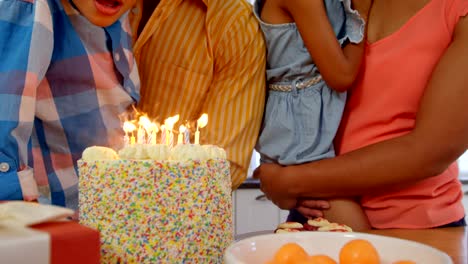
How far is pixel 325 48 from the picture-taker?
109 cm

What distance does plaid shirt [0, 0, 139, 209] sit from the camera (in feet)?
2.25

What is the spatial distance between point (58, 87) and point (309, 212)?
0.60 metres

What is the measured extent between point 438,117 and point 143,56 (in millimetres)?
651

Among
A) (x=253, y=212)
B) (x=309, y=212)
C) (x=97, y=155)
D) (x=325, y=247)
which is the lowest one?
(x=253, y=212)

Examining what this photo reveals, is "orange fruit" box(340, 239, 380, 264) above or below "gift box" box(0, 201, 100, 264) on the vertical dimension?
below

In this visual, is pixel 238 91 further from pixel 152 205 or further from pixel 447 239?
pixel 152 205

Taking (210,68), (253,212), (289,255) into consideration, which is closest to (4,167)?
(289,255)

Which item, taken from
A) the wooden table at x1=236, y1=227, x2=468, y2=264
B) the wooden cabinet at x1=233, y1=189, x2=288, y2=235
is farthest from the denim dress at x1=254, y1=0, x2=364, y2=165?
the wooden cabinet at x1=233, y1=189, x2=288, y2=235

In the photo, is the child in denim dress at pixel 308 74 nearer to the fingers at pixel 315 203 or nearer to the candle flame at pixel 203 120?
the fingers at pixel 315 203

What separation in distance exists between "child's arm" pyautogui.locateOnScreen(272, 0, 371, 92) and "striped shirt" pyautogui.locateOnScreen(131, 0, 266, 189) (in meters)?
0.12

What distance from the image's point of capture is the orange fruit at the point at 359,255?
0.46 m

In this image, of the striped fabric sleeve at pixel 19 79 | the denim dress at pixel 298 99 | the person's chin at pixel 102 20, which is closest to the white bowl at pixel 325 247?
the striped fabric sleeve at pixel 19 79

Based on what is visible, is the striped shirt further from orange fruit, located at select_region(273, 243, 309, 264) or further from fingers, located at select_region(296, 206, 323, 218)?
orange fruit, located at select_region(273, 243, 309, 264)

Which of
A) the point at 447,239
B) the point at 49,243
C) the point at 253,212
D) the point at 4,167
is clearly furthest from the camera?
the point at 253,212
